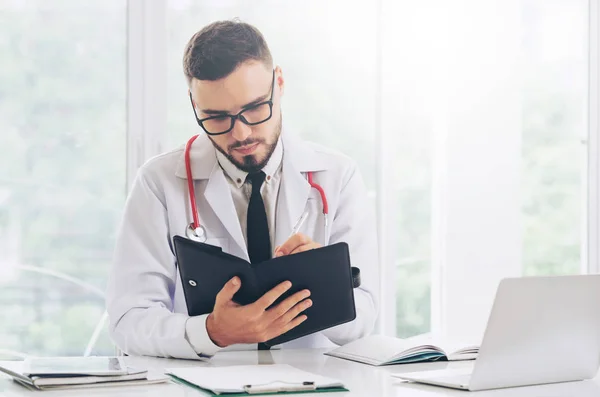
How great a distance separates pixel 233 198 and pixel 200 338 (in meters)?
0.50

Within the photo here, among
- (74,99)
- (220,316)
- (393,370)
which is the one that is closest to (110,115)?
(74,99)

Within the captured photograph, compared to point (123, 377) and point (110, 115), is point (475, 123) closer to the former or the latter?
point (110, 115)

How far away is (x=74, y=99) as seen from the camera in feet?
10.3

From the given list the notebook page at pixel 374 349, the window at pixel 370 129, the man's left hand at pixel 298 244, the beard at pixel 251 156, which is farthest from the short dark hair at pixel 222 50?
the window at pixel 370 129

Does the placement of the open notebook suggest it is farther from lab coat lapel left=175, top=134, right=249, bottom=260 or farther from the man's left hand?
lab coat lapel left=175, top=134, right=249, bottom=260

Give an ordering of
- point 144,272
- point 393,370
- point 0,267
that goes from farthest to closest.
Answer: point 0,267 < point 144,272 < point 393,370

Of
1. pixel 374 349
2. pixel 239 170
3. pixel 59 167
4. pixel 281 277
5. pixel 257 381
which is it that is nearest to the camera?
pixel 257 381

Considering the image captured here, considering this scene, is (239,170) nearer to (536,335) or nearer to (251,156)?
(251,156)

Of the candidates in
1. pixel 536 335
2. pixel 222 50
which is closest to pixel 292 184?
pixel 222 50

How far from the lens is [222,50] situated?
196cm

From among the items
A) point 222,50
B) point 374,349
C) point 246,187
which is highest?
point 222,50

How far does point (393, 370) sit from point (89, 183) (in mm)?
1902

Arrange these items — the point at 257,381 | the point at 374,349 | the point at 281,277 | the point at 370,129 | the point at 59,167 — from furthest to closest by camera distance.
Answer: the point at 370,129 → the point at 59,167 → the point at 374,349 → the point at 281,277 → the point at 257,381

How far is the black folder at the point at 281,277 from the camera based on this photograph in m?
1.60
